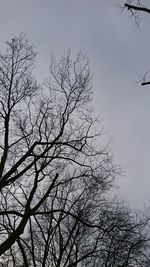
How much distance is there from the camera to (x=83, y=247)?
22.4m

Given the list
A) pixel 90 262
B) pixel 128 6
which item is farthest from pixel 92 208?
pixel 128 6

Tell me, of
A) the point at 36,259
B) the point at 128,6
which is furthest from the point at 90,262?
the point at 128,6

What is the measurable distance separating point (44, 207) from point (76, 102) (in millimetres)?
7478

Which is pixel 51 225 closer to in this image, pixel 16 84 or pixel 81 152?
pixel 81 152

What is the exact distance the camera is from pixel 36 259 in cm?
2180

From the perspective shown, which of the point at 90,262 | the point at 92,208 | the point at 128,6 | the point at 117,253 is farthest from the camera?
the point at 90,262

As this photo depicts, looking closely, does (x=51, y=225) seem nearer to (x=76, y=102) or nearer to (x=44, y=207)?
(x=44, y=207)

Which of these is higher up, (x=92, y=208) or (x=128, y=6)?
(x=92, y=208)

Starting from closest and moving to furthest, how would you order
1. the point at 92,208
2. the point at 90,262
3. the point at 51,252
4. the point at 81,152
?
the point at 81,152 → the point at 92,208 → the point at 51,252 → the point at 90,262

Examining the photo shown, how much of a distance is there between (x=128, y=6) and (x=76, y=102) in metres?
8.40

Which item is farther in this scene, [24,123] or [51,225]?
[51,225]

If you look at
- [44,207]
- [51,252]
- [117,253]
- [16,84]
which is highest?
[16,84]

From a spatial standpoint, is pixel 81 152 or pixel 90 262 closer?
pixel 81 152

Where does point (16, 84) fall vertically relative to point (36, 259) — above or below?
above
